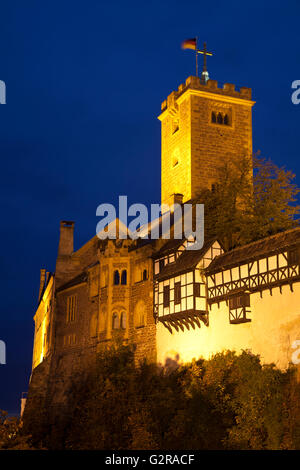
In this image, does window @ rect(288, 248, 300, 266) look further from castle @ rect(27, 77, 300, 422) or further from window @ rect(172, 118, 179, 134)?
window @ rect(172, 118, 179, 134)

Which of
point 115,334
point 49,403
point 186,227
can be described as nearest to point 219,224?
point 186,227

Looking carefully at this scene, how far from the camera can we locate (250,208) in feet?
152

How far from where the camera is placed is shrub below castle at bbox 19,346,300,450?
30.4 metres

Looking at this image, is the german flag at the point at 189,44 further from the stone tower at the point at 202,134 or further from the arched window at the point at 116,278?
the arched window at the point at 116,278

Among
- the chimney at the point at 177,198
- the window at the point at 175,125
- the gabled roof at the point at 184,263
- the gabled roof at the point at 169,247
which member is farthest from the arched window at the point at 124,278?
the window at the point at 175,125

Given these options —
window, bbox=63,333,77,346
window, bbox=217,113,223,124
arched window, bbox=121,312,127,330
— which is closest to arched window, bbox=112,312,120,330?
arched window, bbox=121,312,127,330

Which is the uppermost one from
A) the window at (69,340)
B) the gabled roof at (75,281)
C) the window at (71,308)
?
the gabled roof at (75,281)

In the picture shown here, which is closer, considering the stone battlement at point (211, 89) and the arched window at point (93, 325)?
the arched window at point (93, 325)

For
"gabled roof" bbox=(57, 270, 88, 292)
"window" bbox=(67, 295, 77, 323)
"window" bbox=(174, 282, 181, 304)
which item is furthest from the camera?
"window" bbox=(67, 295, 77, 323)

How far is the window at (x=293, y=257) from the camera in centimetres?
3167

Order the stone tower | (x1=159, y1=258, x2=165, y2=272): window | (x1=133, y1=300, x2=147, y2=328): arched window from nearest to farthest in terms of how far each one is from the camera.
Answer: (x1=159, y1=258, x2=165, y2=272): window
(x1=133, y1=300, x2=147, y2=328): arched window
the stone tower

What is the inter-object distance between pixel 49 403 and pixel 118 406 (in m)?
14.9

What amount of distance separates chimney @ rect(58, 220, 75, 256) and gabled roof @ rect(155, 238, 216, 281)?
17793 mm

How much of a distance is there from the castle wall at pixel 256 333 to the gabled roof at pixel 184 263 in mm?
3161
